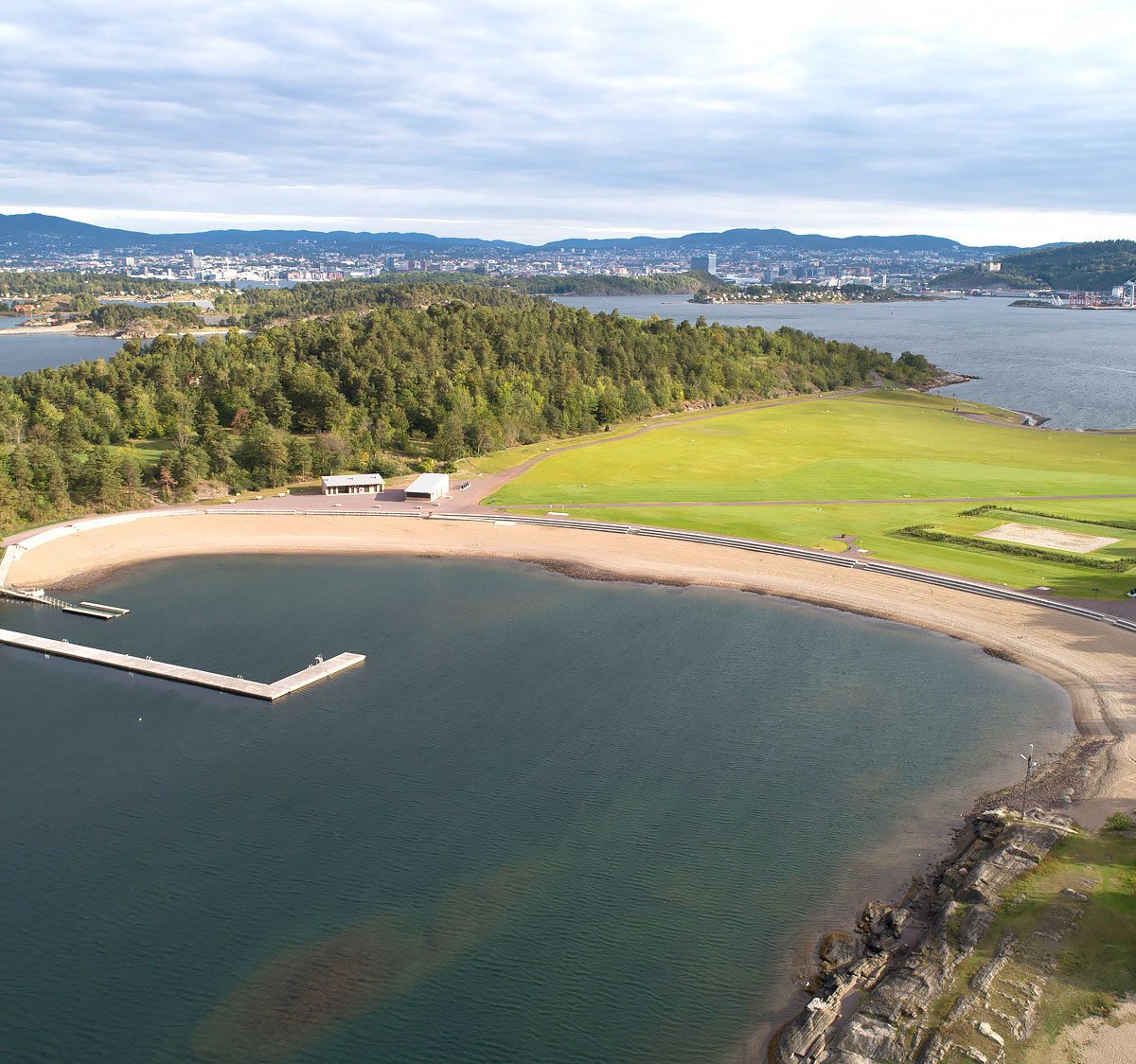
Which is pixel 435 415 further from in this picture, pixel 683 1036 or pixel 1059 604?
pixel 683 1036

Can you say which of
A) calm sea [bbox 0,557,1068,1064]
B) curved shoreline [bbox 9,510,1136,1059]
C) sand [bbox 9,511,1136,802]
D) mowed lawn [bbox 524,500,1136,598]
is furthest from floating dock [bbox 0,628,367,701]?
mowed lawn [bbox 524,500,1136,598]

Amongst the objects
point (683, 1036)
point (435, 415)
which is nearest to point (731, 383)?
point (435, 415)

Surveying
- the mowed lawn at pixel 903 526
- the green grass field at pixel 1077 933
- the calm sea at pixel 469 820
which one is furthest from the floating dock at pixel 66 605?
the green grass field at pixel 1077 933

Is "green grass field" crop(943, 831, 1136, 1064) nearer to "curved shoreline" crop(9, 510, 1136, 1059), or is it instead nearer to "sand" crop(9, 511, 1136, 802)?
"curved shoreline" crop(9, 510, 1136, 1059)

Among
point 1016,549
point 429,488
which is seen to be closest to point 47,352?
point 429,488

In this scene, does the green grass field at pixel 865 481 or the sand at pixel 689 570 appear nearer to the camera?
the sand at pixel 689 570

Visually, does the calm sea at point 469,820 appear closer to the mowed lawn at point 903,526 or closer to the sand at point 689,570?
the sand at point 689,570
